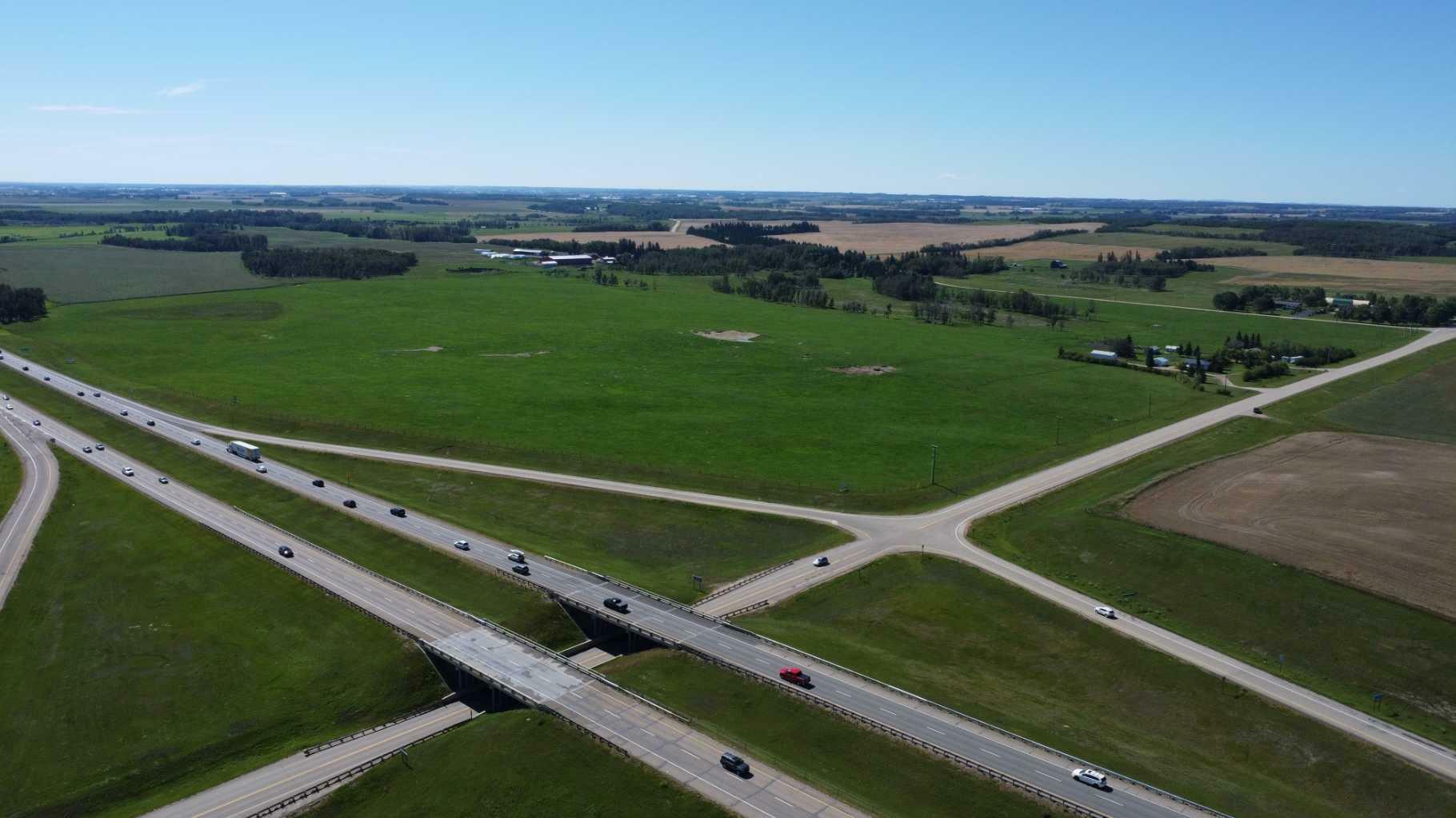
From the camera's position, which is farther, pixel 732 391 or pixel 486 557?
pixel 732 391

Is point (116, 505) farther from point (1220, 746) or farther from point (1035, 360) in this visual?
point (1035, 360)

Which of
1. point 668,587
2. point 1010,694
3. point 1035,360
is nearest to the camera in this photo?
point 1010,694

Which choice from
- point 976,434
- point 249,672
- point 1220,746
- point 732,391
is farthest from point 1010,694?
point 732,391

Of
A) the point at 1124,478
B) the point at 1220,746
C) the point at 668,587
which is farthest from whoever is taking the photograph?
the point at 1124,478

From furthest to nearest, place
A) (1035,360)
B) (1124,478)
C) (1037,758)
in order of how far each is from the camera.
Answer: (1035,360) → (1124,478) → (1037,758)

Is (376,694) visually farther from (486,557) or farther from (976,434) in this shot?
(976,434)

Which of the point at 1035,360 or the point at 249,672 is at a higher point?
the point at 1035,360

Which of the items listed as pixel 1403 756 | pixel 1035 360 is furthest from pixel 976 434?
pixel 1403 756
